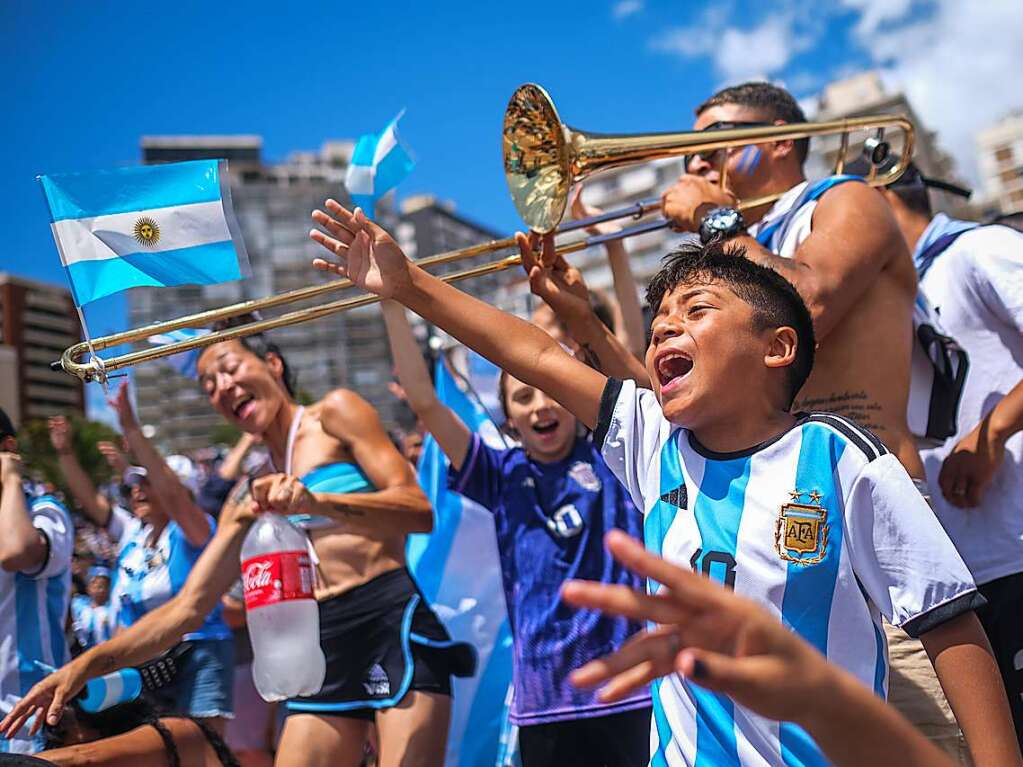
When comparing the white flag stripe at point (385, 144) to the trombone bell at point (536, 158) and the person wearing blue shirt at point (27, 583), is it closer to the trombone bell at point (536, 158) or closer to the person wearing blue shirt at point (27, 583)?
the trombone bell at point (536, 158)

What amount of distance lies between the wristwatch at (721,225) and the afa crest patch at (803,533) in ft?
3.36

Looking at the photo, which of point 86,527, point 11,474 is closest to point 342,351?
point 86,527

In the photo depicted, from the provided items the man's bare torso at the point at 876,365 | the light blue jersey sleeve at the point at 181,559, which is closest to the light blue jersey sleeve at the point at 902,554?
the man's bare torso at the point at 876,365

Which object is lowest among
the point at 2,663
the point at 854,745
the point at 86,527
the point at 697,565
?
the point at 854,745

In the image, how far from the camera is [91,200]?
8.55 ft

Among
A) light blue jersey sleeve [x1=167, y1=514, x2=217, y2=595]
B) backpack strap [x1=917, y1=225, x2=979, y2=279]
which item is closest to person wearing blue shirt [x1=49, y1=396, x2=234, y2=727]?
light blue jersey sleeve [x1=167, y1=514, x2=217, y2=595]

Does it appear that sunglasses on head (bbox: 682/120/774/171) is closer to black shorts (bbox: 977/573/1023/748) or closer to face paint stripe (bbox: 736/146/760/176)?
face paint stripe (bbox: 736/146/760/176)

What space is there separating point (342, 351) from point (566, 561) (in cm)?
10688

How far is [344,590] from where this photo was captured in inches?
152

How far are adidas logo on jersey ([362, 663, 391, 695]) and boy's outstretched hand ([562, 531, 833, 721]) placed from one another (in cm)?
280

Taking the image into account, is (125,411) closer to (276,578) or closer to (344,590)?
(344,590)

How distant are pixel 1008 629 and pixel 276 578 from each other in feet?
7.78

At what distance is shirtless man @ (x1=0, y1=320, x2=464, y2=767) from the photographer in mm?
3543

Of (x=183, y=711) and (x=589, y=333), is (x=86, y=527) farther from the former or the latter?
(x=589, y=333)
